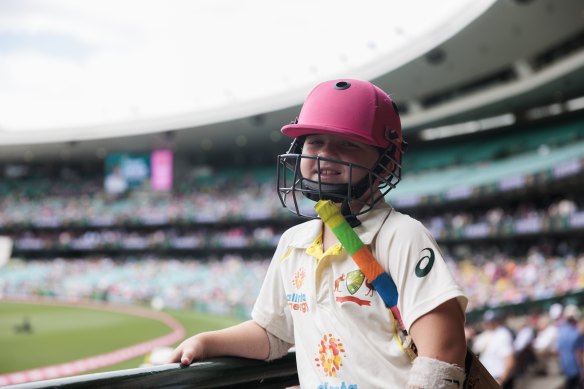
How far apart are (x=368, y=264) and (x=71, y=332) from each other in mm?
20865

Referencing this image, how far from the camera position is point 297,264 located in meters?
1.83

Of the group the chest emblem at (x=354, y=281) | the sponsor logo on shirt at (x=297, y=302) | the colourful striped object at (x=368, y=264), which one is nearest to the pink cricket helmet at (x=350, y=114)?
the colourful striped object at (x=368, y=264)

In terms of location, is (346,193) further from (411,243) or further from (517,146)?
(517,146)

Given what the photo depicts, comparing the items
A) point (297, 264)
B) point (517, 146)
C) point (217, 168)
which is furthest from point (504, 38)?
point (217, 168)

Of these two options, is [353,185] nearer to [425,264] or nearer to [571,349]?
[425,264]

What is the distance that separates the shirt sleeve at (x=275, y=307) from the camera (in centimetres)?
195

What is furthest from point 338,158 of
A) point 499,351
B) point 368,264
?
point 499,351

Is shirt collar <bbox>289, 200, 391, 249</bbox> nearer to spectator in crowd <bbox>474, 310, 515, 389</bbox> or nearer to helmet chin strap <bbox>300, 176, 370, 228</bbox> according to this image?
helmet chin strap <bbox>300, 176, 370, 228</bbox>

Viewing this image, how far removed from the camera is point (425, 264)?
57.6 inches

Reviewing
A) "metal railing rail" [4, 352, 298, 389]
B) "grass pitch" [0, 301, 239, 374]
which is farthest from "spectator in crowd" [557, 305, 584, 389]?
"grass pitch" [0, 301, 239, 374]

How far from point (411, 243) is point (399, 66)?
76.5ft

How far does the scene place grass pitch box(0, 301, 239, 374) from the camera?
623 inches

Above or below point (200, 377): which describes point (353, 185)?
above

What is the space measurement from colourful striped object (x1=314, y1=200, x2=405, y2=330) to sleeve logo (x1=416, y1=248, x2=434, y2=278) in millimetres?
95
